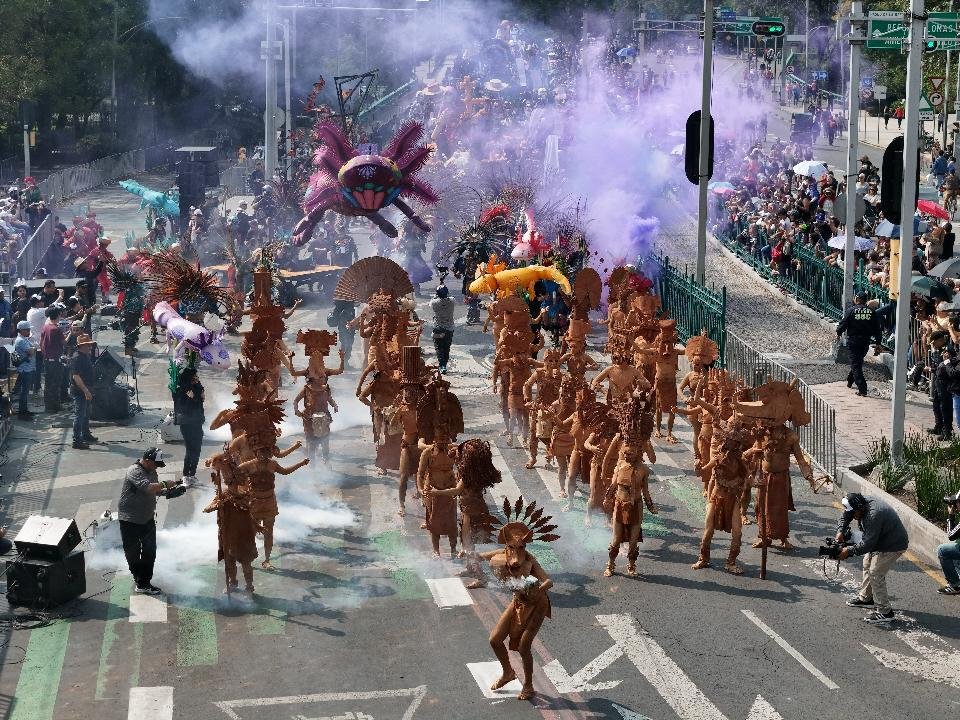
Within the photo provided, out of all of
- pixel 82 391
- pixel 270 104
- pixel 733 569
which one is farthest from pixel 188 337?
pixel 270 104

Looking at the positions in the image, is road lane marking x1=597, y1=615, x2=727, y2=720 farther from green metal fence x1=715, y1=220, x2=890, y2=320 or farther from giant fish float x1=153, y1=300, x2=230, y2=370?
green metal fence x1=715, y1=220, x2=890, y2=320

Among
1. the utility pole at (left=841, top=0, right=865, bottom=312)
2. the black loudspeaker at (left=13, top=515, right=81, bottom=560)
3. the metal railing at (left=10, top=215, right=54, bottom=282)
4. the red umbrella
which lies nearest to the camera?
the black loudspeaker at (left=13, top=515, right=81, bottom=560)

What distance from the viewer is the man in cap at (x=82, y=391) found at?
20.6m

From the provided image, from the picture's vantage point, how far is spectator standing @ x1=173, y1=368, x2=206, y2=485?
60.8 feet

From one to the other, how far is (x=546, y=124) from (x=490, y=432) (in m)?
27.6

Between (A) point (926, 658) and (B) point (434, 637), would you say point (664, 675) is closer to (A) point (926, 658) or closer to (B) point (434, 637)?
(B) point (434, 637)

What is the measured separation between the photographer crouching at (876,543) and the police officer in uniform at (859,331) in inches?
365

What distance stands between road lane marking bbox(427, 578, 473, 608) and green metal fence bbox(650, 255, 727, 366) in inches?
404

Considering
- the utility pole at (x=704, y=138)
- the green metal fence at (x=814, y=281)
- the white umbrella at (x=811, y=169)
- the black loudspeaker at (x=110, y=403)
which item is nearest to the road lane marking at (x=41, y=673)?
the black loudspeaker at (x=110, y=403)

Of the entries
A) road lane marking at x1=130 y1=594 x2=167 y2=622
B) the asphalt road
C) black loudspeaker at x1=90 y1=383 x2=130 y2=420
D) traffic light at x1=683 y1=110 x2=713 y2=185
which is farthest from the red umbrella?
road lane marking at x1=130 y1=594 x2=167 y2=622

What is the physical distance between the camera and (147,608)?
14641 millimetres

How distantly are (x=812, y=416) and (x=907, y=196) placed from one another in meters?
3.16

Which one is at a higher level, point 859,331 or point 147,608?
point 859,331

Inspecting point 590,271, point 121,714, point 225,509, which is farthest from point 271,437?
point 590,271
